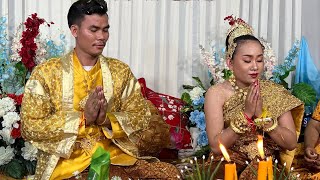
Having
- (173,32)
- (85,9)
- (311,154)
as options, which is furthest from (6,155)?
(311,154)

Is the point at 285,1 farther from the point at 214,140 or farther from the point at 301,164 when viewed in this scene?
the point at 214,140

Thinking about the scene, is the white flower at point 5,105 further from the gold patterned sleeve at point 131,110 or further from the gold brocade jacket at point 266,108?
the gold brocade jacket at point 266,108

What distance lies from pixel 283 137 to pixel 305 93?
1.16 metres

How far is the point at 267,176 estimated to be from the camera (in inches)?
66.0

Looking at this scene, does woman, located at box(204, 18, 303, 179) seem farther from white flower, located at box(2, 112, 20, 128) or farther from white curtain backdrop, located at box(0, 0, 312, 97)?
white curtain backdrop, located at box(0, 0, 312, 97)

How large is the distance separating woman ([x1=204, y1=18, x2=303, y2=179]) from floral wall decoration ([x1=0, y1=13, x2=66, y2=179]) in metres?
1.17

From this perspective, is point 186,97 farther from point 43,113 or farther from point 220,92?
point 43,113

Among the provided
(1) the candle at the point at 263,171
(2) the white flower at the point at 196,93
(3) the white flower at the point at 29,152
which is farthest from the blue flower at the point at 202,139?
(1) the candle at the point at 263,171

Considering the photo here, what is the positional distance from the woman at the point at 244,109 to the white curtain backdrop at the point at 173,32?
1.30 m

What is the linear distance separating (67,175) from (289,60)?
197 cm

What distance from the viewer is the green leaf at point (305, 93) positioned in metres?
4.18

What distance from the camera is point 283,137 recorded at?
3137 millimetres

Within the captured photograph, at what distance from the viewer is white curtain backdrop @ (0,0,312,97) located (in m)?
4.57

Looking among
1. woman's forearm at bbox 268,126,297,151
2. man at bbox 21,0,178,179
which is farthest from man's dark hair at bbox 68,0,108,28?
woman's forearm at bbox 268,126,297,151
